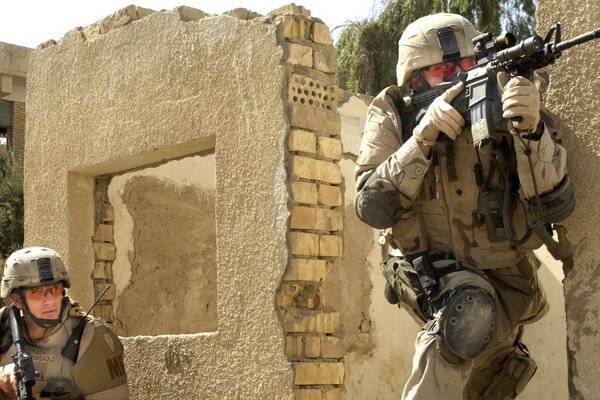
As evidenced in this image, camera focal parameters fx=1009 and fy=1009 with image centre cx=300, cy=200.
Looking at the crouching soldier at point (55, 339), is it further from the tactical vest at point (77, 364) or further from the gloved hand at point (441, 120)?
the gloved hand at point (441, 120)

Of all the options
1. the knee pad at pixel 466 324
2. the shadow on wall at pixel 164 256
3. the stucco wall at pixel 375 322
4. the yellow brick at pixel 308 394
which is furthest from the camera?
the stucco wall at pixel 375 322

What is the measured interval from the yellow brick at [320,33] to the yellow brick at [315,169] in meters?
0.63

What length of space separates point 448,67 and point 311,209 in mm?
1489

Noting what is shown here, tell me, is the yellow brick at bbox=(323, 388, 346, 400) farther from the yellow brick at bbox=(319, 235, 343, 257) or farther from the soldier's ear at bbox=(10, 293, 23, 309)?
the soldier's ear at bbox=(10, 293, 23, 309)

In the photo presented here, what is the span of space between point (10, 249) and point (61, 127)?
28.8ft

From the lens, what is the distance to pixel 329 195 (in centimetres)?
500

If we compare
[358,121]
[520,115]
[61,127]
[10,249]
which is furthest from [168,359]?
[10,249]

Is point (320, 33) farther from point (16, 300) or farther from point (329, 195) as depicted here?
point (16, 300)

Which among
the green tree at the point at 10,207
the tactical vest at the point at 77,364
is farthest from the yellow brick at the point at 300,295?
the green tree at the point at 10,207

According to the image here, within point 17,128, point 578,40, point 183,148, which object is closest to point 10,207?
point 17,128

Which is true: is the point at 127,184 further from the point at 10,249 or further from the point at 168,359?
the point at 10,249

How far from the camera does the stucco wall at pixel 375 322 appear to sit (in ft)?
26.4

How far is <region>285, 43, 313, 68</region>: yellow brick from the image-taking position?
16.0ft

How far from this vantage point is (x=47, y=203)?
20.7 feet
